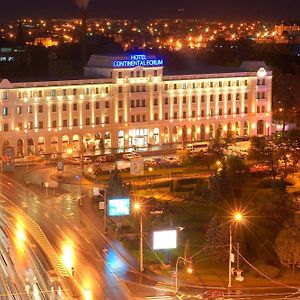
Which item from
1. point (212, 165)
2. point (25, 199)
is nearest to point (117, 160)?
point (212, 165)

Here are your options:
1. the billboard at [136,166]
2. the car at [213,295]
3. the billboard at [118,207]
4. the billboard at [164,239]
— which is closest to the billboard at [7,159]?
the billboard at [136,166]

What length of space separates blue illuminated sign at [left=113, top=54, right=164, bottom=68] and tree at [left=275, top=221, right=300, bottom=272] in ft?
121

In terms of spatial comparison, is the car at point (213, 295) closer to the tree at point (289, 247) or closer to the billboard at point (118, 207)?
the tree at point (289, 247)

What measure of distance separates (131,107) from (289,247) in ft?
125

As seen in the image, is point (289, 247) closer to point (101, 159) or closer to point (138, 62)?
point (101, 159)

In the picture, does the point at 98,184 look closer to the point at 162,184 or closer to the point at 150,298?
the point at 162,184

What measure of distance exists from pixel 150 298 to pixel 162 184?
865 inches

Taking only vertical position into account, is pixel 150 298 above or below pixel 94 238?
below

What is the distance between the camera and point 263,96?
7956cm

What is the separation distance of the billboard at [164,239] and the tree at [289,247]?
4.80 metres

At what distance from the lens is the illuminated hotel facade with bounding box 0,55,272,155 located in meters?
69.1

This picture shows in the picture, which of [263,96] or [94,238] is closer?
[94,238]

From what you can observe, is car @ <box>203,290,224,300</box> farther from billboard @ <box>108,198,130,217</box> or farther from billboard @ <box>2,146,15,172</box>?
billboard @ <box>2,146,15,172</box>

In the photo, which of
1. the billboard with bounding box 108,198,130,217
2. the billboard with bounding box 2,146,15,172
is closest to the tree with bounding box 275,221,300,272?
the billboard with bounding box 108,198,130,217
